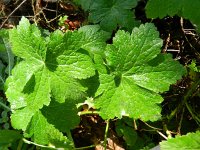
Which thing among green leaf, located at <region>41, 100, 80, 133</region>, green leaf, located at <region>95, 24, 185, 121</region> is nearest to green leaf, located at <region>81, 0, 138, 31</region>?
green leaf, located at <region>95, 24, 185, 121</region>

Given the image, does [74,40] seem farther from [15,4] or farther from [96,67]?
[15,4]

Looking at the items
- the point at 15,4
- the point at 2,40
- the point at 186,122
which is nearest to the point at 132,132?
the point at 186,122

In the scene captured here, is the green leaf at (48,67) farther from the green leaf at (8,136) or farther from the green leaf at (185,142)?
the green leaf at (185,142)

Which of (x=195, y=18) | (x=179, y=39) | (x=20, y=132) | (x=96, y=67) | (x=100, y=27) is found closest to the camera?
(x=195, y=18)

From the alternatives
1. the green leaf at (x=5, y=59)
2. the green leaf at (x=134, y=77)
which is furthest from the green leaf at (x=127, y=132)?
the green leaf at (x=5, y=59)

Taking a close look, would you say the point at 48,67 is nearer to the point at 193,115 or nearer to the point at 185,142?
the point at 185,142

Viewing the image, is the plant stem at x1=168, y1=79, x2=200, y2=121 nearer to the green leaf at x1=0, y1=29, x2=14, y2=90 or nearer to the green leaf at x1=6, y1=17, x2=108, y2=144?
the green leaf at x1=6, y1=17, x2=108, y2=144
